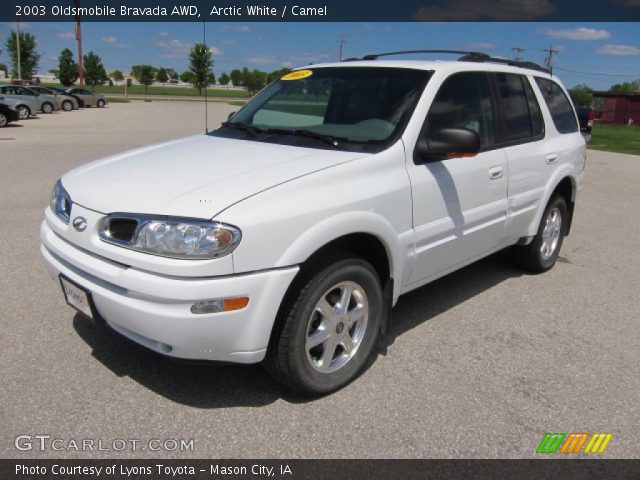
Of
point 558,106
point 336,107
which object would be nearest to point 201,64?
point 336,107

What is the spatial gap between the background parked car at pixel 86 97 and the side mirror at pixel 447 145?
115 ft

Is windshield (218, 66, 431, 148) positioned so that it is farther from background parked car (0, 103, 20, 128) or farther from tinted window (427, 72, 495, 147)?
background parked car (0, 103, 20, 128)

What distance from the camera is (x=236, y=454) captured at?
254 cm

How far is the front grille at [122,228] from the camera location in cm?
260

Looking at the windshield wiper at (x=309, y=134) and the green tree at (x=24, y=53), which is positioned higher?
the green tree at (x=24, y=53)

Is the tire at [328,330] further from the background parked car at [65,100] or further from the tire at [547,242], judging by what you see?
the background parked car at [65,100]

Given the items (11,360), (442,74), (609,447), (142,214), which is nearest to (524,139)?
(442,74)

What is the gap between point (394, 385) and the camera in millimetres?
3166

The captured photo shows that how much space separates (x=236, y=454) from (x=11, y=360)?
1634 mm

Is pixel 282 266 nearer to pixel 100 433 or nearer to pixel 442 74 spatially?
pixel 100 433

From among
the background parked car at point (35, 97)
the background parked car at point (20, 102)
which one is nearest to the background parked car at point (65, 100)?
the background parked car at point (35, 97)

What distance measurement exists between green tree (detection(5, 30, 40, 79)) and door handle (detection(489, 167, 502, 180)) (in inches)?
2360

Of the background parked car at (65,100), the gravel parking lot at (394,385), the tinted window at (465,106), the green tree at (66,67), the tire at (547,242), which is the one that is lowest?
the gravel parking lot at (394,385)

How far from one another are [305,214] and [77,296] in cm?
128
